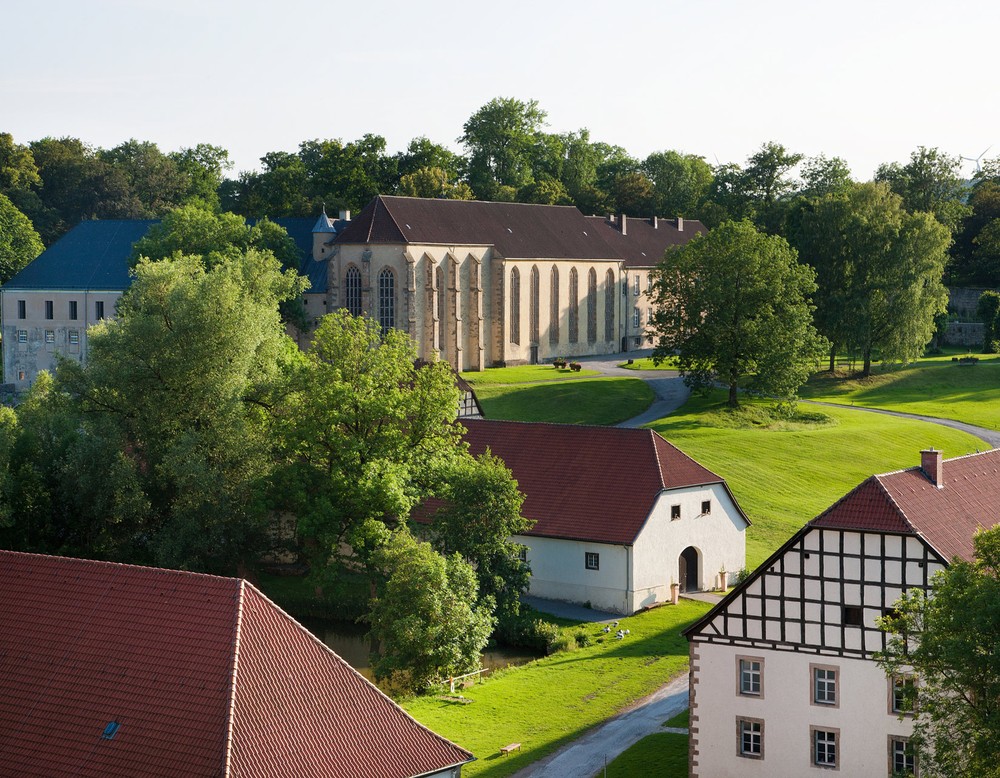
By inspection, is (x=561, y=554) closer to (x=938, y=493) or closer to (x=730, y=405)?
(x=938, y=493)

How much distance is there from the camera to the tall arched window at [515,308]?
104375 millimetres

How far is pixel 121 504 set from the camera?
4491 cm

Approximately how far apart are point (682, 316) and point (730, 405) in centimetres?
677

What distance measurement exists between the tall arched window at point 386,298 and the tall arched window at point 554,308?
15781 millimetres

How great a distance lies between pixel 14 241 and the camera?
11300cm

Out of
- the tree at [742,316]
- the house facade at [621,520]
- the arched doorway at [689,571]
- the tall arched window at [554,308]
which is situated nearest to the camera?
the house facade at [621,520]

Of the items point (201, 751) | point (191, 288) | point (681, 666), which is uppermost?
point (191, 288)

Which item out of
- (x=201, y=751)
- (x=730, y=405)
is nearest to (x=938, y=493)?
(x=201, y=751)

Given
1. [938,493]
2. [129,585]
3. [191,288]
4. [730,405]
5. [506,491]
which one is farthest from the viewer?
[730,405]

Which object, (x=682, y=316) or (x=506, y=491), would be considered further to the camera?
(x=682, y=316)

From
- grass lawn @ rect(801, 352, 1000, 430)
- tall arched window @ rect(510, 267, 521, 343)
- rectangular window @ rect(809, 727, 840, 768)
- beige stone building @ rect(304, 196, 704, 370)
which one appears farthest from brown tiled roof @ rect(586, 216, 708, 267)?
rectangular window @ rect(809, 727, 840, 768)

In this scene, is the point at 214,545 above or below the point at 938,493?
below

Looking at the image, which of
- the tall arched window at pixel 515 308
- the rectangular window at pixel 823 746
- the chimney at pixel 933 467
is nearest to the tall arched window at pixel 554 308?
the tall arched window at pixel 515 308

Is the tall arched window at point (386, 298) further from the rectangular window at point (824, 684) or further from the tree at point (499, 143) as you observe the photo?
the rectangular window at point (824, 684)
